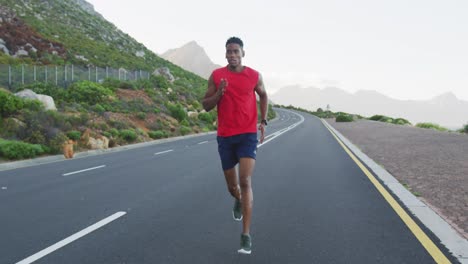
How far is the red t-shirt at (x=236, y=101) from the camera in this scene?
193 inches

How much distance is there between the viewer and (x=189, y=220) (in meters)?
6.08

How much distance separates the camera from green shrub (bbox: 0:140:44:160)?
13.7 m

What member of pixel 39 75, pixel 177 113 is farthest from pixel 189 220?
pixel 177 113

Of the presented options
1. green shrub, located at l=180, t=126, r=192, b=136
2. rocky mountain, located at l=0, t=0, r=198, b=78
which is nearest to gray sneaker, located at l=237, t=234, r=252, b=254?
green shrub, located at l=180, t=126, r=192, b=136

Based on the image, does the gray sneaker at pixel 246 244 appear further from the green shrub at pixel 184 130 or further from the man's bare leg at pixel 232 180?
the green shrub at pixel 184 130

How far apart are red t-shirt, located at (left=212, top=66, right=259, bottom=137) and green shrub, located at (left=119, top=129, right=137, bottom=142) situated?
17.6 meters

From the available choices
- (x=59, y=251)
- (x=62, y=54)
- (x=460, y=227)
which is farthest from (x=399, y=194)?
(x=62, y=54)

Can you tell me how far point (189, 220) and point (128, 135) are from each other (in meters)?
Answer: 16.8

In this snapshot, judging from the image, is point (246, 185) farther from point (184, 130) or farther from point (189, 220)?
point (184, 130)

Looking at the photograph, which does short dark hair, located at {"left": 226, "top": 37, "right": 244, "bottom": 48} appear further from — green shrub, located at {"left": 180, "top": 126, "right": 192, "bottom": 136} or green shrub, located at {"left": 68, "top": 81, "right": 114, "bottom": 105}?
green shrub, located at {"left": 180, "top": 126, "right": 192, "bottom": 136}

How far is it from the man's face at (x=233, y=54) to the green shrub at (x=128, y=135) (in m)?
17.7

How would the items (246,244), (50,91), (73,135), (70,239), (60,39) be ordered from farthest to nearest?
(60,39) < (50,91) < (73,135) < (70,239) < (246,244)

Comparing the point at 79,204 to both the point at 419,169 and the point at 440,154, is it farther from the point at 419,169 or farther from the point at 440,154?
the point at 440,154

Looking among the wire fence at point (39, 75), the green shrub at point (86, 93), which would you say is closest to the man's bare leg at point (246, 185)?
the green shrub at point (86, 93)
